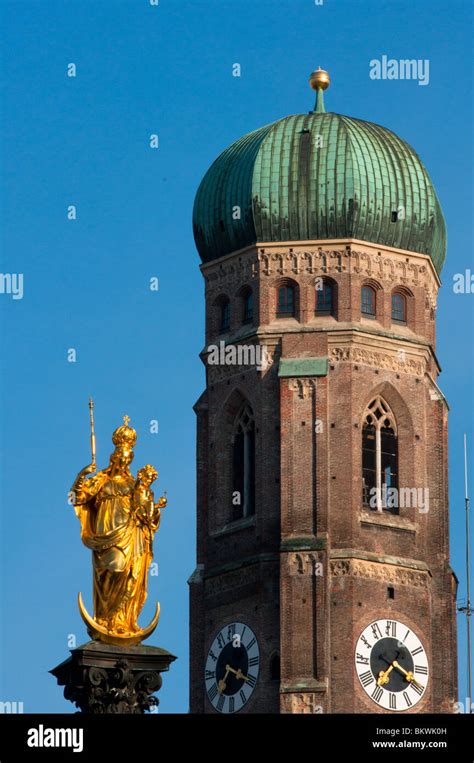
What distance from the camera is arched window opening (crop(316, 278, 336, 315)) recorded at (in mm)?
95500

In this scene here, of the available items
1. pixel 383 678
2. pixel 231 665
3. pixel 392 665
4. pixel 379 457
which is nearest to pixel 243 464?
pixel 379 457

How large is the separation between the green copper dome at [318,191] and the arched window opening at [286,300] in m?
1.46

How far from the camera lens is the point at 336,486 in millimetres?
93125

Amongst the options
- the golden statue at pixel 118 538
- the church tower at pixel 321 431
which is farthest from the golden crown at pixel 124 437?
the church tower at pixel 321 431

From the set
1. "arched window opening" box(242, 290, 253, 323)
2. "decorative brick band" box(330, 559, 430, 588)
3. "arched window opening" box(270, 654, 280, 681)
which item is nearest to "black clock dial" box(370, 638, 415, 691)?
"decorative brick band" box(330, 559, 430, 588)

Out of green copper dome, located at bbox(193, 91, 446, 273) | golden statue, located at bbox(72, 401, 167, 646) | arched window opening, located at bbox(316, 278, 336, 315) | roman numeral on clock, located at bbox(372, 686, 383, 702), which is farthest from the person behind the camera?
green copper dome, located at bbox(193, 91, 446, 273)

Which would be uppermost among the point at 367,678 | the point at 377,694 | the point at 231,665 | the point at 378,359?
the point at 378,359

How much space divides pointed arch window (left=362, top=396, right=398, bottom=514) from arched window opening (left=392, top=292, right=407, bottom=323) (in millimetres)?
2841

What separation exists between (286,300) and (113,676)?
43388 mm

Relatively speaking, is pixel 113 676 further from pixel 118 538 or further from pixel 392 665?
→ pixel 392 665

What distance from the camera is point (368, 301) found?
96.3 meters

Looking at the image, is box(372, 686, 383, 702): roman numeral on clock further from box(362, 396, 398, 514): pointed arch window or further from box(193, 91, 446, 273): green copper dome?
box(193, 91, 446, 273): green copper dome
